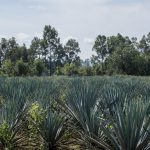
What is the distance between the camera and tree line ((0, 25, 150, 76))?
5459 centimetres

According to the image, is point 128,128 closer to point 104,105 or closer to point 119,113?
point 119,113

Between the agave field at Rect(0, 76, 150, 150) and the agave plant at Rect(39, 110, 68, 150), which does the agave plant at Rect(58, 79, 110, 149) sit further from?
the agave plant at Rect(39, 110, 68, 150)

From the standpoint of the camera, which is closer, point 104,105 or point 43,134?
point 43,134

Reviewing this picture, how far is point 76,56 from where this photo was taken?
77875 millimetres

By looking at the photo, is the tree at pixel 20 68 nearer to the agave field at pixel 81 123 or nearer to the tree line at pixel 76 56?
the tree line at pixel 76 56

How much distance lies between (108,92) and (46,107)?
4.15 feet

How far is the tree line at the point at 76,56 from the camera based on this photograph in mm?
54594

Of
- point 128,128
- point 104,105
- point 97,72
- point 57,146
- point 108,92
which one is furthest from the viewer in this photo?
point 97,72

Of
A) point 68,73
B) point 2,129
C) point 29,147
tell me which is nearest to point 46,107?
point 29,147

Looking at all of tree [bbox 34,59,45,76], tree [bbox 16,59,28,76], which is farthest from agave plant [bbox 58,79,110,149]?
tree [bbox 34,59,45,76]

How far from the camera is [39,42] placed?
6925 cm

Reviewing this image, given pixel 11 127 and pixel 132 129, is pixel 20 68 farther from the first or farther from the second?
pixel 132 129

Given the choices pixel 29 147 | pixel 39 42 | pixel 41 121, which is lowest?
pixel 29 147

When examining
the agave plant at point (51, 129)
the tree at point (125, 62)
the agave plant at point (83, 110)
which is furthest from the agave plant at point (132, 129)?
the tree at point (125, 62)
